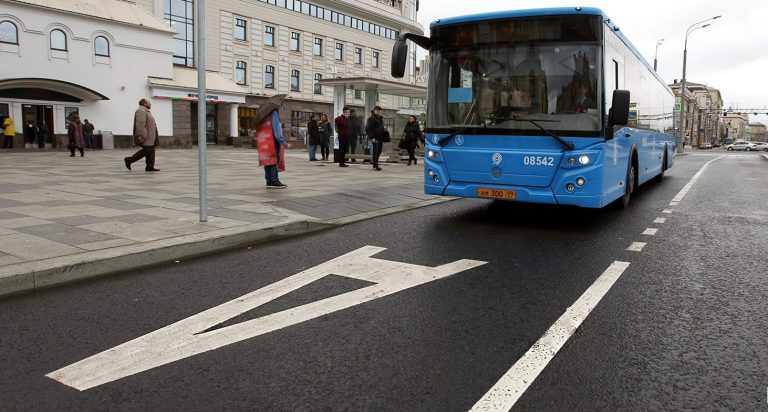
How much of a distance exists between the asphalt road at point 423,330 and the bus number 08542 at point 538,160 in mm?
1087

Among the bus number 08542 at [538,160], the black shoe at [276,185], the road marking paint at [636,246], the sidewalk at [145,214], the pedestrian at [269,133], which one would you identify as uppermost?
the pedestrian at [269,133]

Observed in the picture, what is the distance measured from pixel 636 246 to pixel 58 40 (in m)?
30.2

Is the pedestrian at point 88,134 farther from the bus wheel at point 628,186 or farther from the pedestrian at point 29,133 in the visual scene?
the bus wheel at point 628,186

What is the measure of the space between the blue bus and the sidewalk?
1.93m

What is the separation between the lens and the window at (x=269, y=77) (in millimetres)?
45453

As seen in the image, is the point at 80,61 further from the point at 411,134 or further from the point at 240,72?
the point at 411,134

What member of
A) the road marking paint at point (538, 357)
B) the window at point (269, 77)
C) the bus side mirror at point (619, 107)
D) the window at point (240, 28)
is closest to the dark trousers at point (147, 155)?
the bus side mirror at point (619, 107)

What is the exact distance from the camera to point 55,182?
12008 mm

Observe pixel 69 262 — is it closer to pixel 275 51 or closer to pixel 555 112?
pixel 555 112

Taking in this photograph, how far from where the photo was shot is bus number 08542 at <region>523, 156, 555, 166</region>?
25.0ft

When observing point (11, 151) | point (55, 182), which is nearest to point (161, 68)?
point (11, 151)

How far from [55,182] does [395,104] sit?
1716 centimetres

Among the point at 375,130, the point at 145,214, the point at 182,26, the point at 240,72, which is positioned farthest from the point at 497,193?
the point at 240,72

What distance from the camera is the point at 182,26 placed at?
39.1 meters
